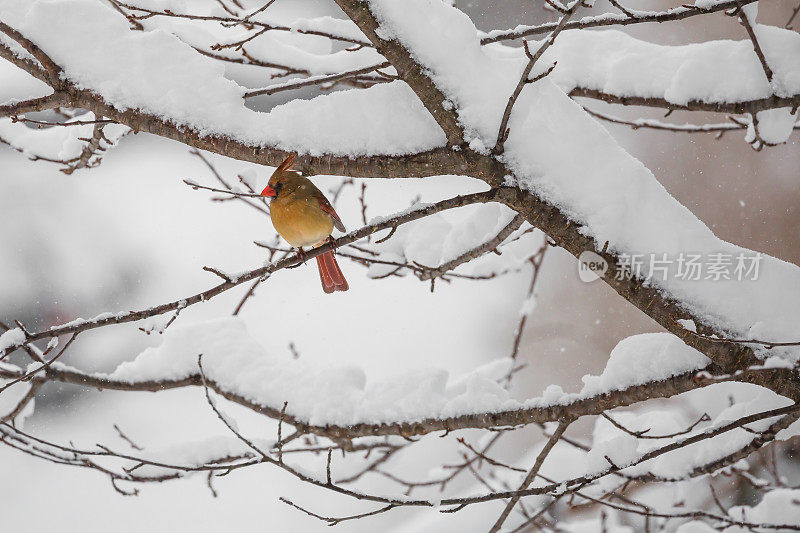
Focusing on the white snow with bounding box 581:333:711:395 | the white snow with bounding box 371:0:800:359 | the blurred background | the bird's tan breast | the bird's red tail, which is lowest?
the white snow with bounding box 581:333:711:395

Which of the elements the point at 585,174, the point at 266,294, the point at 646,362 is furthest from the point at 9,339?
the point at 266,294

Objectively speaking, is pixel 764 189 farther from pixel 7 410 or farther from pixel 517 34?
pixel 7 410

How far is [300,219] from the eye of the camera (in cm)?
196

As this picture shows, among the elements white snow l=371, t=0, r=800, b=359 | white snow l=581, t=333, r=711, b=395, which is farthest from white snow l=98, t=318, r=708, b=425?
white snow l=371, t=0, r=800, b=359

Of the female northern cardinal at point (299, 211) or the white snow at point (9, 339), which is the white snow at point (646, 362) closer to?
the female northern cardinal at point (299, 211)

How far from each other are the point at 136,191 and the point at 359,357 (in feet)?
12.5

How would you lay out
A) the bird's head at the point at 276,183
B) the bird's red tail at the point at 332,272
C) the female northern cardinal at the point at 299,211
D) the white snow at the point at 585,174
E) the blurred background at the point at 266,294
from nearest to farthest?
1. the white snow at the point at 585,174
2. the bird's head at the point at 276,183
3. the female northern cardinal at the point at 299,211
4. the bird's red tail at the point at 332,272
5. the blurred background at the point at 266,294

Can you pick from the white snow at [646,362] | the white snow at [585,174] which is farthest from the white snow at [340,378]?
the white snow at [585,174]

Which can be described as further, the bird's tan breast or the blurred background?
the blurred background

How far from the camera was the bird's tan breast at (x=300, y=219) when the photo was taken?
197 centimetres

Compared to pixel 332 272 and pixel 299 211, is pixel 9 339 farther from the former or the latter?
pixel 332 272

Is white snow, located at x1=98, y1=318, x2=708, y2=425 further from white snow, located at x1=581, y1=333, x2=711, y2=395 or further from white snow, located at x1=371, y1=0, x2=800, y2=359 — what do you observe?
white snow, located at x1=371, y1=0, x2=800, y2=359

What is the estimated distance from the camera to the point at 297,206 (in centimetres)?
196

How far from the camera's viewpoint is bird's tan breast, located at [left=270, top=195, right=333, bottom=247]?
1.97m
